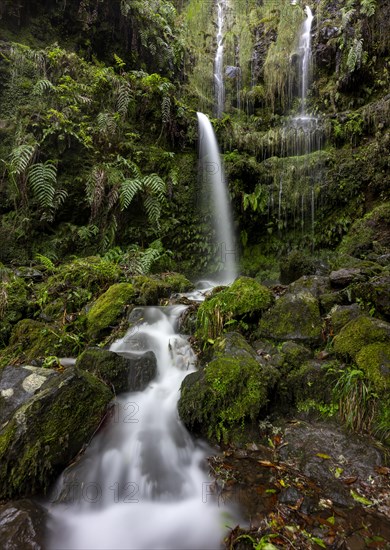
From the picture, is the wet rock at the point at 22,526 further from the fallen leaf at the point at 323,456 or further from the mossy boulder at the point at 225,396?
the fallen leaf at the point at 323,456

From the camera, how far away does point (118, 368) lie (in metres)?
3.45

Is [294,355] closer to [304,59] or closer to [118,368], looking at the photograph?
[118,368]

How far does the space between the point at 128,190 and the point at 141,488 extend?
20.3ft

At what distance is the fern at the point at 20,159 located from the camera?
6.73m

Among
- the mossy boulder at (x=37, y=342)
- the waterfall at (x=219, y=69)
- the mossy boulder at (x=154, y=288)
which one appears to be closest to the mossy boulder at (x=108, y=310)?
the mossy boulder at (x=154, y=288)

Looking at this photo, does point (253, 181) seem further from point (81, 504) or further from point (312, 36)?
point (81, 504)

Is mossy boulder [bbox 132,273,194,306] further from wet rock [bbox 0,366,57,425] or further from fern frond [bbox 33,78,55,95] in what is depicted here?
fern frond [bbox 33,78,55,95]

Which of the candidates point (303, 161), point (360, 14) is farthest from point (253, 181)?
point (360, 14)

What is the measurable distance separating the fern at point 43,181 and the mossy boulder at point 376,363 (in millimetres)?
6795

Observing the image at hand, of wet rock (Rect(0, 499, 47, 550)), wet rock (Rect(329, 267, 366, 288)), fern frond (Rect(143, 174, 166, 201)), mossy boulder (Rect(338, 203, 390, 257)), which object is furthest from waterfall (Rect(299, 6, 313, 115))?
wet rock (Rect(0, 499, 47, 550))

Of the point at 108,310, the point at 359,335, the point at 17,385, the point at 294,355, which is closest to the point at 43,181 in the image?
the point at 108,310

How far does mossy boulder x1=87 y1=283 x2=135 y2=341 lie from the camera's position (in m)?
4.51

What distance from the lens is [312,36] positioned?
1183cm

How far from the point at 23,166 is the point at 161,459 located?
21.4 feet
